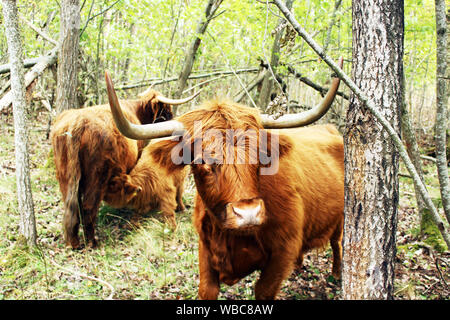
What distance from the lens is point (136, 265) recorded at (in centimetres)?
457

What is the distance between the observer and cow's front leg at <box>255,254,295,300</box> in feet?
10.5

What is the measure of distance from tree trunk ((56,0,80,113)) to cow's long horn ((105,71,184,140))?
3634 mm

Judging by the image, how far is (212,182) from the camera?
9.18 ft

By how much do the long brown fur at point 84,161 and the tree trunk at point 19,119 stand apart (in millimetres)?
525

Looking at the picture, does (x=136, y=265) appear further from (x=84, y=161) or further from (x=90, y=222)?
(x=84, y=161)

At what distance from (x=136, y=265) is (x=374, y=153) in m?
3.30

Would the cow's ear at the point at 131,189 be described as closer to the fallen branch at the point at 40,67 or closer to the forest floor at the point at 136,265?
the forest floor at the point at 136,265

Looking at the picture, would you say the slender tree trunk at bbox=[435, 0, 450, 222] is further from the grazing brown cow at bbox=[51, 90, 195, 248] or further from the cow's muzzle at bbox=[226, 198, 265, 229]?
the grazing brown cow at bbox=[51, 90, 195, 248]

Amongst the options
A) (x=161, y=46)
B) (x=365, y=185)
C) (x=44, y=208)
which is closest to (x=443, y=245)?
(x=365, y=185)

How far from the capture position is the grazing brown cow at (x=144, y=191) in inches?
213

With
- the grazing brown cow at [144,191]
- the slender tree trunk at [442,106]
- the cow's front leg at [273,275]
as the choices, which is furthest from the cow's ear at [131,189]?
the slender tree trunk at [442,106]

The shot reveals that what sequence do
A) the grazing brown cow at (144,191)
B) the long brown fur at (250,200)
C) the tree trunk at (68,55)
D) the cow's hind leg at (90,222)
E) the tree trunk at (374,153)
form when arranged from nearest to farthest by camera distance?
the tree trunk at (374,153) → the long brown fur at (250,200) → the cow's hind leg at (90,222) → the grazing brown cow at (144,191) → the tree trunk at (68,55)
